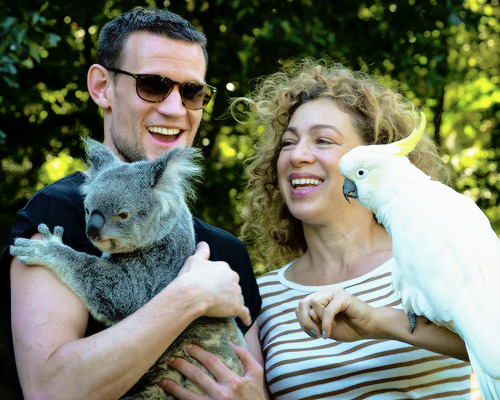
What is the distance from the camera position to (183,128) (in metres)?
3.78

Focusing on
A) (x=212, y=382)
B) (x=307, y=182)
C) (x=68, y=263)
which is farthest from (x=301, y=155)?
(x=68, y=263)

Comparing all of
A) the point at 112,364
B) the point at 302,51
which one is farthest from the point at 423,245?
the point at 302,51

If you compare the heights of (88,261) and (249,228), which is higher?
(88,261)

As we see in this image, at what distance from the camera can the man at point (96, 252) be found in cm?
262

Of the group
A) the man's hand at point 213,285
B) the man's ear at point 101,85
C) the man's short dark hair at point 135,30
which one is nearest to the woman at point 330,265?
the man's hand at point 213,285

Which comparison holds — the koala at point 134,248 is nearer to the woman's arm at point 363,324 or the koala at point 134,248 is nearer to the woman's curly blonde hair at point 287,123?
the woman's arm at point 363,324

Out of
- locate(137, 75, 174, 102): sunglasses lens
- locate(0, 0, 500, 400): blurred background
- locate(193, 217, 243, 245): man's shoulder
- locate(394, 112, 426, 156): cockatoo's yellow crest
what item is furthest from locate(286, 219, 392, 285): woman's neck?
locate(0, 0, 500, 400): blurred background

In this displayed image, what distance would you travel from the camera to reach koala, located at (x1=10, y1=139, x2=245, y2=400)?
2.88 m

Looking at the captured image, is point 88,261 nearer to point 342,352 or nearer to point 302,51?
point 342,352

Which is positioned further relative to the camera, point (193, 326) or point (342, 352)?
point (342, 352)

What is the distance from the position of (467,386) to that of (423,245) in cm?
106

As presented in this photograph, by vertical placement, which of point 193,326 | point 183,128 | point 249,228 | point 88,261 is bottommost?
point 249,228

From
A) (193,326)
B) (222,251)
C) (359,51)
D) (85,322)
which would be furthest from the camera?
(359,51)

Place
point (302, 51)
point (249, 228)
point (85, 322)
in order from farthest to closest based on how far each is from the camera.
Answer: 1. point (302, 51)
2. point (249, 228)
3. point (85, 322)
